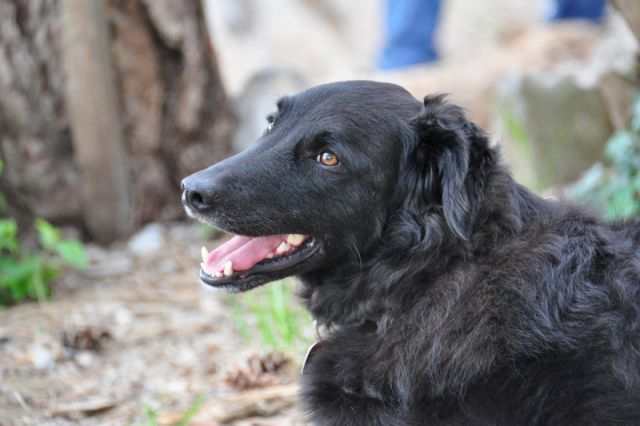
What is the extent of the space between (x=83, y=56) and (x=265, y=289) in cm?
200

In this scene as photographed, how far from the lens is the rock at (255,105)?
648 cm

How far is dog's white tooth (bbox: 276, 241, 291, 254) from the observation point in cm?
290

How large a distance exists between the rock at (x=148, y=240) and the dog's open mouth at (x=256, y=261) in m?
2.84

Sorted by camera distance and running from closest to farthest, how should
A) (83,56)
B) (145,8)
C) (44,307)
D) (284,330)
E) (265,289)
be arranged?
1. (284,330)
2. (44,307)
3. (265,289)
4. (83,56)
5. (145,8)

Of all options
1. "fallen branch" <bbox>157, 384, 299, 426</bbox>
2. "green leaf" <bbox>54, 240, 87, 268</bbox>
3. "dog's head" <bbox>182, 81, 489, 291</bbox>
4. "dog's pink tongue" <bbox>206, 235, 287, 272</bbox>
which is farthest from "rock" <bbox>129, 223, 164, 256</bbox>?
"dog's head" <bbox>182, 81, 489, 291</bbox>

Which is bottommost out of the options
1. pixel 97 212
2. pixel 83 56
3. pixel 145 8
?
pixel 97 212

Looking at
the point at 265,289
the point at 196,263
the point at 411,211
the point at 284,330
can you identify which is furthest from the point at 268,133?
the point at 196,263

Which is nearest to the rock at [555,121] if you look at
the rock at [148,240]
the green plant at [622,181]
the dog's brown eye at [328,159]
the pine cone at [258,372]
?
the green plant at [622,181]

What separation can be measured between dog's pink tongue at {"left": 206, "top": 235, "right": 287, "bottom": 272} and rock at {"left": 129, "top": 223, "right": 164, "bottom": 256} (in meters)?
2.80

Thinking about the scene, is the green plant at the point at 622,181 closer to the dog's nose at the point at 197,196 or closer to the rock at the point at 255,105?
the rock at the point at 255,105

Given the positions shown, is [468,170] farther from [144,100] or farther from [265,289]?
[144,100]

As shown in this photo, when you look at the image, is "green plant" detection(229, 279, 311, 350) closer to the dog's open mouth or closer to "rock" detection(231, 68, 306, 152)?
the dog's open mouth

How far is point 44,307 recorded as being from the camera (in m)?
4.57

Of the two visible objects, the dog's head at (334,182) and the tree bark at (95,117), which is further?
the tree bark at (95,117)
